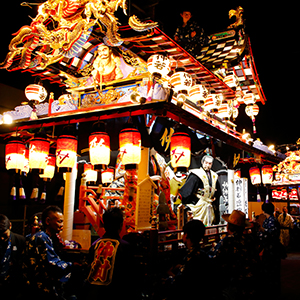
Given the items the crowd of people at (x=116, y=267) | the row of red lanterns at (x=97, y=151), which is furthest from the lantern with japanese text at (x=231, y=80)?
the crowd of people at (x=116, y=267)

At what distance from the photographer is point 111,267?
3.56 metres

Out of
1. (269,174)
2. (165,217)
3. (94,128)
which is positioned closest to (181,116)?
(94,128)

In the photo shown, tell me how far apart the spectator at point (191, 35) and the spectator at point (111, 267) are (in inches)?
305

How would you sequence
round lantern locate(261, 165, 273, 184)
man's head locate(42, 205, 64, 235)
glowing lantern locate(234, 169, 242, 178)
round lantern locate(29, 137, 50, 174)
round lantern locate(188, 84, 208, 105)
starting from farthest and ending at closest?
glowing lantern locate(234, 169, 242, 178) < round lantern locate(261, 165, 273, 184) < round lantern locate(188, 84, 208, 105) < round lantern locate(29, 137, 50, 174) < man's head locate(42, 205, 64, 235)

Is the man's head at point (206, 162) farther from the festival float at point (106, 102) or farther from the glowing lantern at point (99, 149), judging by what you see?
the glowing lantern at point (99, 149)

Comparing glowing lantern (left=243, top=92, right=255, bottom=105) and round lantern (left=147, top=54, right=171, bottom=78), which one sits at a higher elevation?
glowing lantern (left=243, top=92, right=255, bottom=105)

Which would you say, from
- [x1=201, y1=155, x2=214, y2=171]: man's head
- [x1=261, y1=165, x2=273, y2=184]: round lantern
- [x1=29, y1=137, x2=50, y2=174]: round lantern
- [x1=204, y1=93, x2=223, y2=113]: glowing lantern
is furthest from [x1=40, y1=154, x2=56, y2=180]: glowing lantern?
[x1=261, y1=165, x2=273, y2=184]: round lantern

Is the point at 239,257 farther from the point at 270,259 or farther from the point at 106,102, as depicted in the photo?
the point at 106,102

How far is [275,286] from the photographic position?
7.12 metres

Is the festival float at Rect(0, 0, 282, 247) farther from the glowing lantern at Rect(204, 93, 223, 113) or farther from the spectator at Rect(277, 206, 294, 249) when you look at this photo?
the spectator at Rect(277, 206, 294, 249)

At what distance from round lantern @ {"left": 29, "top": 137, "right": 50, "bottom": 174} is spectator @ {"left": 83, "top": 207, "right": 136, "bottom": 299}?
3.27m

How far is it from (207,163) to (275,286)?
592 centimetres

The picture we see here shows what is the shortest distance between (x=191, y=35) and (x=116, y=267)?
8.49m

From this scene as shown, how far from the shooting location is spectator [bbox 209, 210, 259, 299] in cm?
461
